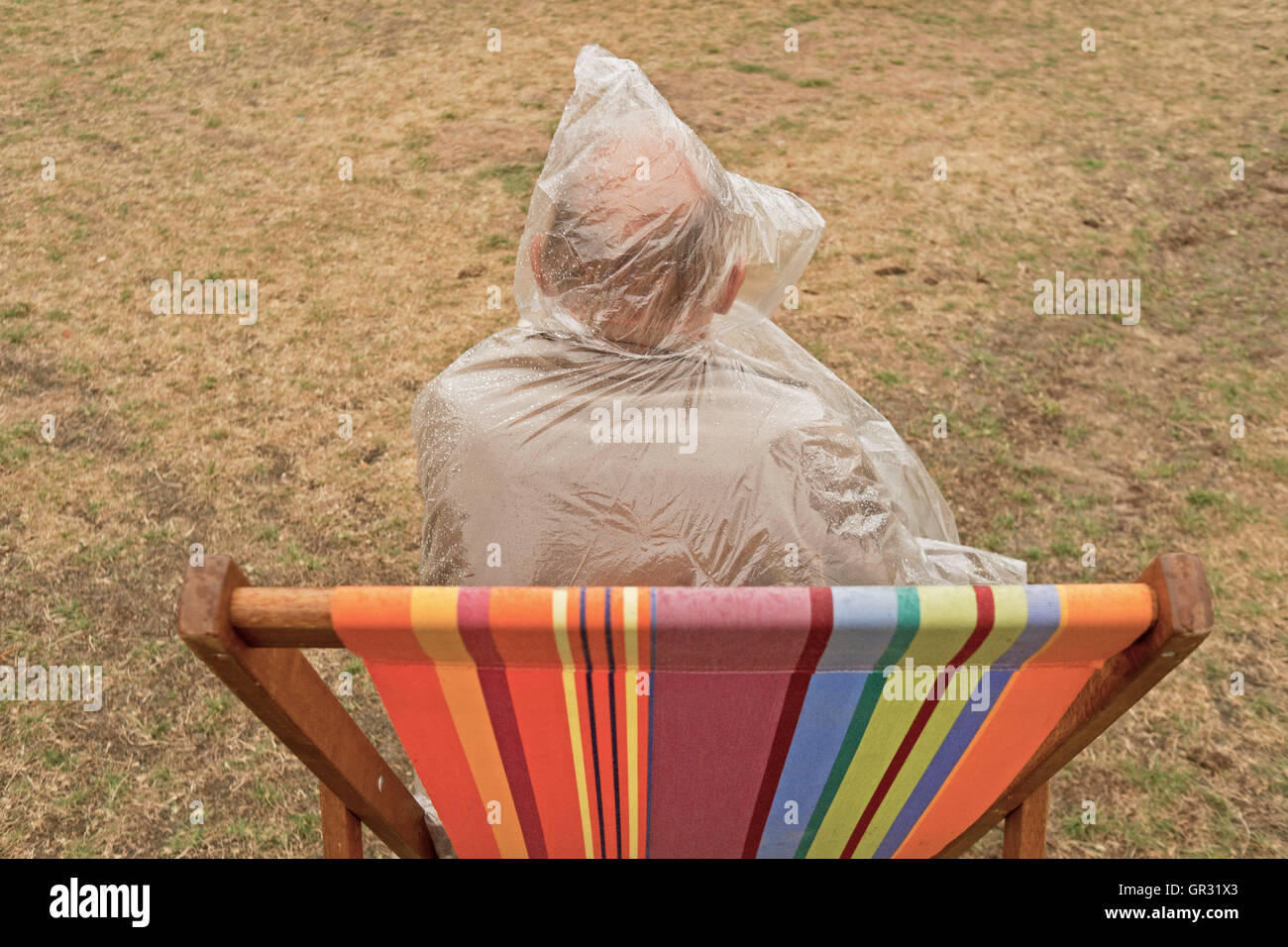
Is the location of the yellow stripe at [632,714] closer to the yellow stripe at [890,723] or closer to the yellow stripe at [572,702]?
the yellow stripe at [572,702]

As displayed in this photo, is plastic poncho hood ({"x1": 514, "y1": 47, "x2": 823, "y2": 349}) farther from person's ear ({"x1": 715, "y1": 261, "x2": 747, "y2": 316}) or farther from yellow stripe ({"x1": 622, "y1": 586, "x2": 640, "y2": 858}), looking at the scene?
yellow stripe ({"x1": 622, "y1": 586, "x2": 640, "y2": 858})

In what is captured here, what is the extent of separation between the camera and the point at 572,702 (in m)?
1.03

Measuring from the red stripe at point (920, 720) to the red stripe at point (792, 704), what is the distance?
13 cm

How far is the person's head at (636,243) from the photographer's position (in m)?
1.25

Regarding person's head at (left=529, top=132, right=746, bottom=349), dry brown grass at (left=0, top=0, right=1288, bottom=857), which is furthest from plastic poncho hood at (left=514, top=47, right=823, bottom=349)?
dry brown grass at (left=0, top=0, right=1288, bottom=857)

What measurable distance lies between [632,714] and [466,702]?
183 mm

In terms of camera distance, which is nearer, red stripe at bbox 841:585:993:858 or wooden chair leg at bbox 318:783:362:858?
red stripe at bbox 841:585:993:858

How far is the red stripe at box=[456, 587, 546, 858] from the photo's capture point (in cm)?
87

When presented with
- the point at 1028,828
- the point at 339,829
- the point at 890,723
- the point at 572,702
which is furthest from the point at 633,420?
the point at 1028,828

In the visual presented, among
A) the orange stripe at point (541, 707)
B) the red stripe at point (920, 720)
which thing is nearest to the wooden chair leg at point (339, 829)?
the orange stripe at point (541, 707)

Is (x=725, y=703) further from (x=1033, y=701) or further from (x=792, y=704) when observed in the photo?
(x=1033, y=701)

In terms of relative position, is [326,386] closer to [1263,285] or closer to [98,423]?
[98,423]

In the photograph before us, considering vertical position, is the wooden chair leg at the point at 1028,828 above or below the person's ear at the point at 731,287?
below

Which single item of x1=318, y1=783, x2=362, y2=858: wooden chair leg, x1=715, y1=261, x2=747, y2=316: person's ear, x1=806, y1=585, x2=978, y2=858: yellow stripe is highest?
x1=715, y1=261, x2=747, y2=316: person's ear
